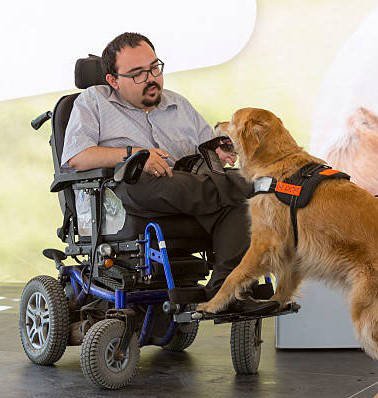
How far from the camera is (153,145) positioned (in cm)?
296

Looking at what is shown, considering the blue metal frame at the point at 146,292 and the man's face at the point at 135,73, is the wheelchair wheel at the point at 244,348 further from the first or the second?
the man's face at the point at 135,73

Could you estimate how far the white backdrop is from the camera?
532cm

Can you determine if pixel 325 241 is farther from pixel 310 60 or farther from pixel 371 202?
pixel 310 60

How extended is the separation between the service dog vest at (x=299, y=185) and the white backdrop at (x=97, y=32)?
9.66ft

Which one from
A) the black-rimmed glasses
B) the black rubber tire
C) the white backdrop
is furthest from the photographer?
the white backdrop

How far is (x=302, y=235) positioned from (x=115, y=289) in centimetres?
65

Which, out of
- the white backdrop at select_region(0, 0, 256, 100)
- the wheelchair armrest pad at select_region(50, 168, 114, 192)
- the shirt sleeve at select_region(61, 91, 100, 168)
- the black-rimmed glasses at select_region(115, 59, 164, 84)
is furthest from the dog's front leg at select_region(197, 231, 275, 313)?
the white backdrop at select_region(0, 0, 256, 100)

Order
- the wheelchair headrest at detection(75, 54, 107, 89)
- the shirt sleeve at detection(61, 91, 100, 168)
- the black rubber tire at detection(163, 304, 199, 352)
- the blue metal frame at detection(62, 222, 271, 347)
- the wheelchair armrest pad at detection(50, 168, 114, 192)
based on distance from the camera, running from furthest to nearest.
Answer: the black rubber tire at detection(163, 304, 199, 352)
the wheelchair headrest at detection(75, 54, 107, 89)
the shirt sleeve at detection(61, 91, 100, 168)
the wheelchair armrest pad at detection(50, 168, 114, 192)
the blue metal frame at detection(62, 222, 271, 347)

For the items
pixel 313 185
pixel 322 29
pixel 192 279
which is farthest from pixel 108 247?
pixel 322 29

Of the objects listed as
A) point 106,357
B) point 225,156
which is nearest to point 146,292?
point 106,357

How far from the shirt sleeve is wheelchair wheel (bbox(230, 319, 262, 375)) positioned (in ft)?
2.67

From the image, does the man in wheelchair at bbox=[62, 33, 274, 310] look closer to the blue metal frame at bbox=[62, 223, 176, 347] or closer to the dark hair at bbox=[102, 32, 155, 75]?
the dark hair at bbox=[102, 32, 155, 75]

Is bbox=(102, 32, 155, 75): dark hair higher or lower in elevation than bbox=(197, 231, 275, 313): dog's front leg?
higher

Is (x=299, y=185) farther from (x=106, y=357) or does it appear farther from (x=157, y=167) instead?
(x=106, y=357)
